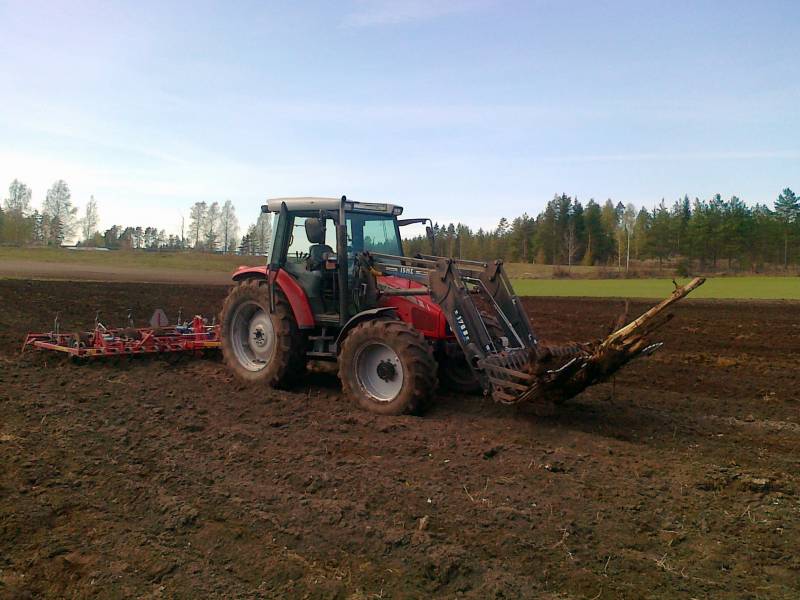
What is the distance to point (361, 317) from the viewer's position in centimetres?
801

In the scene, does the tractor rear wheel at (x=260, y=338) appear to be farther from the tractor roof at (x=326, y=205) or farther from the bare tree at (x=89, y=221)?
the bare tree at (x=89, y=221)

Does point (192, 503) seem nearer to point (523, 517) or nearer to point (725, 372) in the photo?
point (523, 517)

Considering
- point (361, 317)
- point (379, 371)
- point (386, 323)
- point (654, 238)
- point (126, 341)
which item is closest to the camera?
→ point (386, 323)

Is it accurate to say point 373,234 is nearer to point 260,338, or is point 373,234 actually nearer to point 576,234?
point 260,338

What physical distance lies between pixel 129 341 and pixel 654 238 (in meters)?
76.7

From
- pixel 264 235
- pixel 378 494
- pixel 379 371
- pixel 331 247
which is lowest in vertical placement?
pixel 378 494

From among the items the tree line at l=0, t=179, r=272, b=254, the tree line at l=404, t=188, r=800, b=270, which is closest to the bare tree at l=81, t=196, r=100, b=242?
the tree line at l=0, t=179, r=272, b=254

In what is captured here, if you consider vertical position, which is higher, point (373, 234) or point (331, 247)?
point (373, 234)

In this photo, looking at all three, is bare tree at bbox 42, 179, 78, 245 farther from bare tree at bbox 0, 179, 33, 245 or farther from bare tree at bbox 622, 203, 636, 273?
bare tree at bbox 622, 203, 636, 273

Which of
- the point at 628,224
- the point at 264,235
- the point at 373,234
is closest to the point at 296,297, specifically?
the point at 373,234

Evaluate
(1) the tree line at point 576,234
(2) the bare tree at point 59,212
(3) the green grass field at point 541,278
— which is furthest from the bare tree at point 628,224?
(2) the bare tree at point 59,212

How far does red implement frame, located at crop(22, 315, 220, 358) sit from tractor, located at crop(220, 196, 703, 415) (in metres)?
1.37

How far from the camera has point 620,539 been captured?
4.59m

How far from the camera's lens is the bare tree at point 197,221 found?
9819 cm
